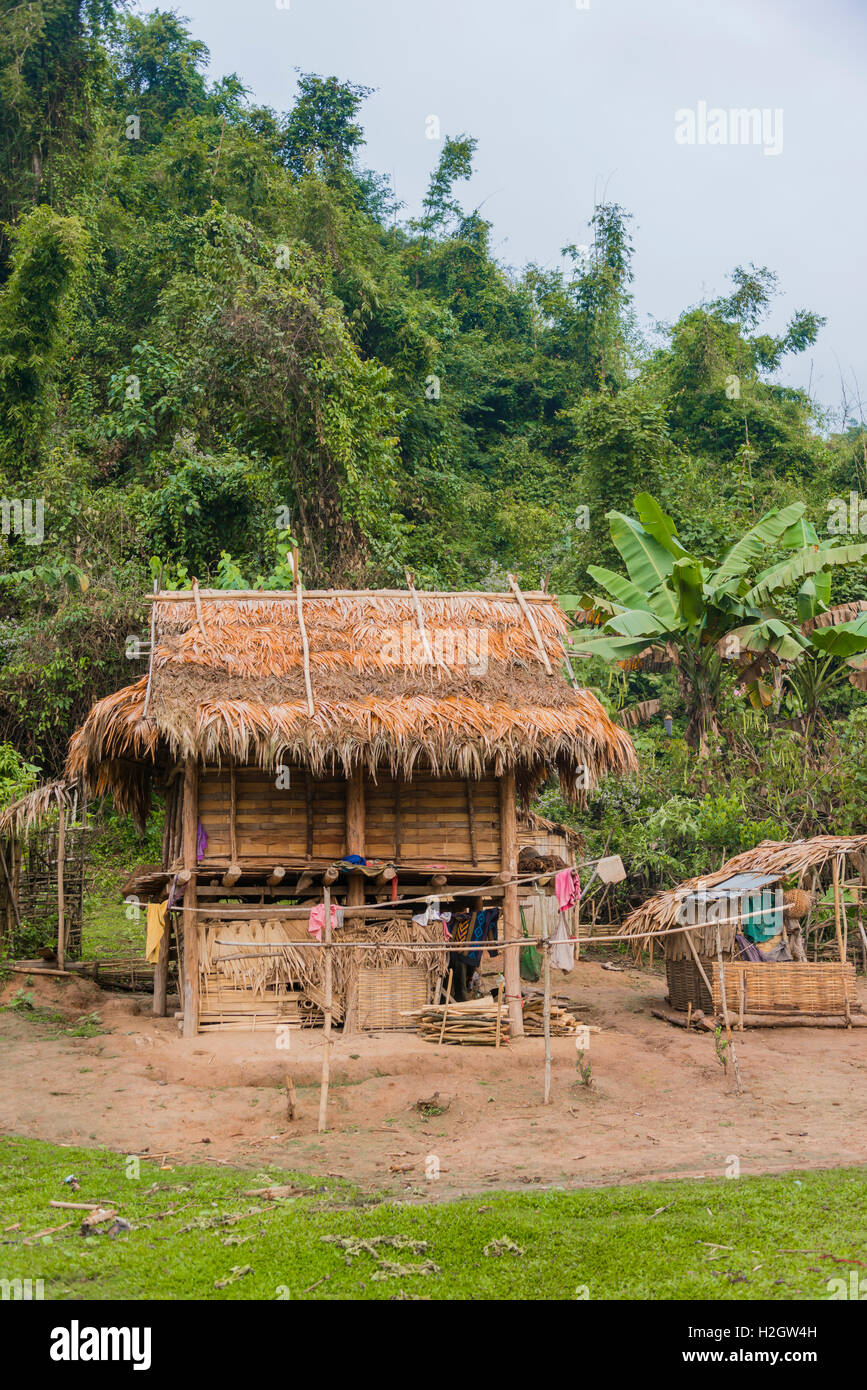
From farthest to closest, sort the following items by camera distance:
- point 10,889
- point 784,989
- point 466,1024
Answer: point 10,889 → point 784,989 → point 466,1024

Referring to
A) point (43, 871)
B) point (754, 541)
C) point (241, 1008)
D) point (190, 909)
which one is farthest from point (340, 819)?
point (754, 541)

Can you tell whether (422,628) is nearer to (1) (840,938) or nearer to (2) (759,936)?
(2) (759,936)

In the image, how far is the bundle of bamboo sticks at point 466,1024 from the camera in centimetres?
1123

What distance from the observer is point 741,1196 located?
693 centimetres

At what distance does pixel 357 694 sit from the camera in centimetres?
1160

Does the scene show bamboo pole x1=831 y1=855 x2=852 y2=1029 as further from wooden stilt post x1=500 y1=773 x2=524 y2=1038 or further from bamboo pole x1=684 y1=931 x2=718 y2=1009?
wooden stilt post x1=500 y1=773 x2=524 y2=1038

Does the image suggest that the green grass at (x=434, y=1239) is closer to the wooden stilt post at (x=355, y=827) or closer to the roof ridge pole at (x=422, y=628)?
the wooden stilt post at (x=355, y=827)

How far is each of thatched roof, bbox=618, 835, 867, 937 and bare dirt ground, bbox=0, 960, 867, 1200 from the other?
1432mm

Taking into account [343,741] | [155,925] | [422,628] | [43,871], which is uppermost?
[422,628]

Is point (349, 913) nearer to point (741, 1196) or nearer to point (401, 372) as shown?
point (741, 1196)

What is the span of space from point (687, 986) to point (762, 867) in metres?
1.64

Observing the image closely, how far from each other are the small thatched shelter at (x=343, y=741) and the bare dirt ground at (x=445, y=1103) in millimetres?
1197

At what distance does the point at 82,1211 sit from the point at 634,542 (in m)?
13.0
